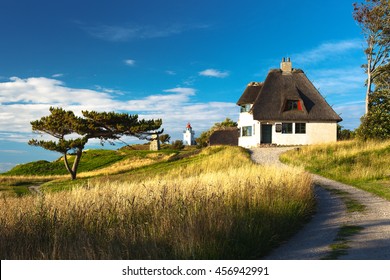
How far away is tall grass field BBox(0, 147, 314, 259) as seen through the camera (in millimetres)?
6605

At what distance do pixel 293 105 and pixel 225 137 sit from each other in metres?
13.8

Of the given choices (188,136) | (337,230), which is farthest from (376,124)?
(188,136)

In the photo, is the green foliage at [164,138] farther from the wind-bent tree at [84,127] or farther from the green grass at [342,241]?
the green grass at [342,241]

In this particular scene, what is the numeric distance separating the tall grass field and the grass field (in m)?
6.73

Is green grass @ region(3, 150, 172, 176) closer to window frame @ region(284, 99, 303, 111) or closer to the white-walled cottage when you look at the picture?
the white-walled cottage

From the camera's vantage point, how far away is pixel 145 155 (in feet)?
152

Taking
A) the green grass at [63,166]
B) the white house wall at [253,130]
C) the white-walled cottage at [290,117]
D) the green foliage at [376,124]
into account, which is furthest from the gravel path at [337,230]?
the green grass at [63,166]

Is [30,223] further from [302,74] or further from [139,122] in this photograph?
[302,74]

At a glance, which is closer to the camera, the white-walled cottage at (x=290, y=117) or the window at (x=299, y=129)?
the white-walled cottage at (x=290, y=117)

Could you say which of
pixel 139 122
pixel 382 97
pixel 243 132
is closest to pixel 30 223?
pixel 139 122

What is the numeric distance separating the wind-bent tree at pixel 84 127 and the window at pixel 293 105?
1411 cm

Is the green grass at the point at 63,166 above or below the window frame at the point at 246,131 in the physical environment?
below

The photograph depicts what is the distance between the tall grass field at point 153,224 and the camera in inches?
260

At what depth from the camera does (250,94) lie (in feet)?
148
